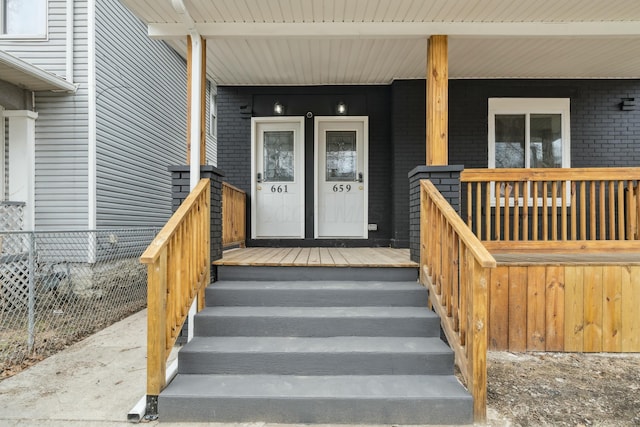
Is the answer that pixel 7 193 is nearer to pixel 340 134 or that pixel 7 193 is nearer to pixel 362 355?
pixel 340 134

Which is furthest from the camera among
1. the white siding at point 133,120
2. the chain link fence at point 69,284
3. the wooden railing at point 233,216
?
the white siding at point 133,120

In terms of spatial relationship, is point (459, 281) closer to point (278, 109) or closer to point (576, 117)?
point (278, 109)

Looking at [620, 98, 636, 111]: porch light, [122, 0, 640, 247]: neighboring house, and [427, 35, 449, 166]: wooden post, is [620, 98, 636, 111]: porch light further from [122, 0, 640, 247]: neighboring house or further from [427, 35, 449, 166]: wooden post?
[427, 35, 449, 166]: wooden post

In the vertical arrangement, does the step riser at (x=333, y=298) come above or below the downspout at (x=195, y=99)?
below

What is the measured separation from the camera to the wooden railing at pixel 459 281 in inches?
86.5

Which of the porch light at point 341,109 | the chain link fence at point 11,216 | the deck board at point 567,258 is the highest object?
the porch light at point 341,109

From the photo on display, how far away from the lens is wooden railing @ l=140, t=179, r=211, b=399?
2.23 metres

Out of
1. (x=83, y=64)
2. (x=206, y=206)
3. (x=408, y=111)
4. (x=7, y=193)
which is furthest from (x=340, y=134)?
(x=7, y=193)

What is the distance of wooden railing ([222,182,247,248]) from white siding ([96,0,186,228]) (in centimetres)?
234

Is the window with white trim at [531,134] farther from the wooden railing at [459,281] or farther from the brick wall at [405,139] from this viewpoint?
the wooden railing at [459,281]

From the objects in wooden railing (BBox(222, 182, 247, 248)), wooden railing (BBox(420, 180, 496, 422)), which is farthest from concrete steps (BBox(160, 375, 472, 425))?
wooden railing (BBox(222, 182, 247, 248))

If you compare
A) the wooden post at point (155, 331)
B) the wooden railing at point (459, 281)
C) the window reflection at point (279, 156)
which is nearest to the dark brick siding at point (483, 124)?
the window reflection at point (279, 156)

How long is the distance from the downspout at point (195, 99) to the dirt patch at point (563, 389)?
9.39 ft

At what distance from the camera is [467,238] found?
2.38 metres
